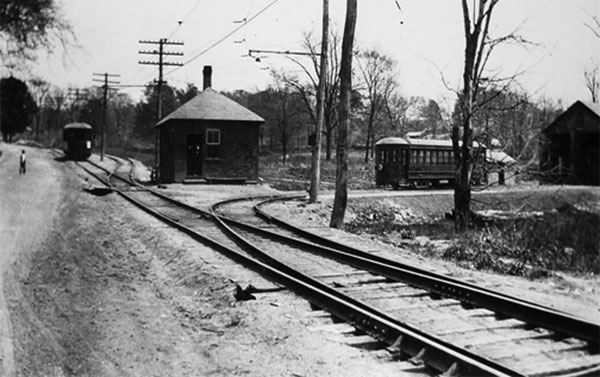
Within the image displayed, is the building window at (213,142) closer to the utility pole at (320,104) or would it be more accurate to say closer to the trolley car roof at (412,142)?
the trolley car roof at (412,142)

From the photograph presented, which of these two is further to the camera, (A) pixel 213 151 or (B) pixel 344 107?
(A) pixel 213 151

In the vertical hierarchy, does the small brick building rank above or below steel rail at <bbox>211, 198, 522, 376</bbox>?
above

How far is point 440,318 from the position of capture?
6066mm

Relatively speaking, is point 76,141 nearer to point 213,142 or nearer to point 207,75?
point 207,75

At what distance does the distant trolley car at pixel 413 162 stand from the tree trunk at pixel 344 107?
1919 cm

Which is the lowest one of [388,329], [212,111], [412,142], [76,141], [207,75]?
[388,329]

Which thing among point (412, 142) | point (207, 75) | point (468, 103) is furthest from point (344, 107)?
point (207, 75)

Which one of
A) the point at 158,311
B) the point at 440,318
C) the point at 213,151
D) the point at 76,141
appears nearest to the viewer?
the point at 440,318

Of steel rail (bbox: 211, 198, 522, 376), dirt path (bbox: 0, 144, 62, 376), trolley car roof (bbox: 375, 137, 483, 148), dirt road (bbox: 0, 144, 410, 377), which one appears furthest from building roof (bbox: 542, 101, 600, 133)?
steel rail (bbox: 211, 198, 522, 376)

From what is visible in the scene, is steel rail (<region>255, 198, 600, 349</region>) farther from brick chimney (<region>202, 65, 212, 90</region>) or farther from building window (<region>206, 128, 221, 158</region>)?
brick chimney (<region>202, 65, 212, 90</region>)

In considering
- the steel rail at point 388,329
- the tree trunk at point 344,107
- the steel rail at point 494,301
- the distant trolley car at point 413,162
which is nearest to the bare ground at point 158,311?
the steel rail at point 388,329

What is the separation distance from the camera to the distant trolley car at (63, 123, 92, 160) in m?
52.2

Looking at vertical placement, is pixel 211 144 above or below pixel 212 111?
below

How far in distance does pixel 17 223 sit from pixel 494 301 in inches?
462
